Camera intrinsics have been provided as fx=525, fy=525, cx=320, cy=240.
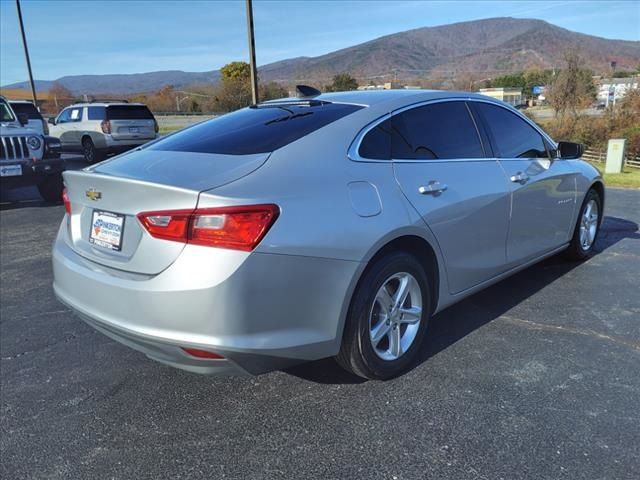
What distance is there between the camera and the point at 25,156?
29.7ft

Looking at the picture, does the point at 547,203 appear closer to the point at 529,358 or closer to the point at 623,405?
the point at 529,358

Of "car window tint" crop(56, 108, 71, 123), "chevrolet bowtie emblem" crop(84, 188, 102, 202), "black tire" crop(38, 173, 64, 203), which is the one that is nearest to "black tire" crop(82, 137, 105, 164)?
"car window tint" crop(56, 108, 71, 123)

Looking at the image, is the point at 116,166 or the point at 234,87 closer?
the point at 116,166

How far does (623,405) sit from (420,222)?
56.3 inches

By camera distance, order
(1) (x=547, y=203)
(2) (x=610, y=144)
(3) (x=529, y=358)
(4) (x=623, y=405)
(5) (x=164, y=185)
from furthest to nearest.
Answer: (2) (x=610, y=144) < (1) (x=547, y=203) < (3) (x=529, y=358) < (4) (x=623, y=405) < (5) (x=164, y=185)

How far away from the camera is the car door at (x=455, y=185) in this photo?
3.08 meters

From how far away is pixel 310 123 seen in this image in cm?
299

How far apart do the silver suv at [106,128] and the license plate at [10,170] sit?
7193mm

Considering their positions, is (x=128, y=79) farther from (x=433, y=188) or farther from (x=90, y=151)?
(x=433, y=188)

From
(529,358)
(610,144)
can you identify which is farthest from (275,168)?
(610,144)

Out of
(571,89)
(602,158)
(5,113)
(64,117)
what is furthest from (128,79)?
(5,113)

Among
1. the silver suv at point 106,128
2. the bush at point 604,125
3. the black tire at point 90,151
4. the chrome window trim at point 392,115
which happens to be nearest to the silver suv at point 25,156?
the silver suv at point 106,128

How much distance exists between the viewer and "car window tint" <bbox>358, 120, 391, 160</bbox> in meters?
2.90

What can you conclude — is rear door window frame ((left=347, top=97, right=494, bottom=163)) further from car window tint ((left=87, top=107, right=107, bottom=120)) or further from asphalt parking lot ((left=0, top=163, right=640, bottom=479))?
car window tint ((left=87, top=107, right=107, bottom=120))
